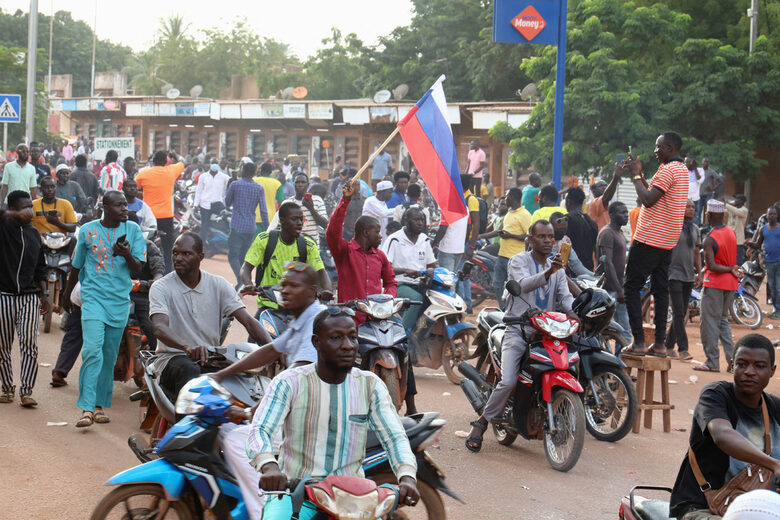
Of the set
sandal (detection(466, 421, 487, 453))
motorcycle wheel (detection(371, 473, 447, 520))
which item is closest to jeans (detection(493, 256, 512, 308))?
sandal (detection(466, 421, 487, 453))

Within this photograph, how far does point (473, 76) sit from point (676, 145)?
29.9 meters

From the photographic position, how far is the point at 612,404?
7.87 m

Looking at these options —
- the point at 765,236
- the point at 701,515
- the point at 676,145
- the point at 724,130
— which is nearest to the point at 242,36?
the point at 724,130

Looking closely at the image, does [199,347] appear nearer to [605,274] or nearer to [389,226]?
[605,274]

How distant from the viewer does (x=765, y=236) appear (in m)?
16.1

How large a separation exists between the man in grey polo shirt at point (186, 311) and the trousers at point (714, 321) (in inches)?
275

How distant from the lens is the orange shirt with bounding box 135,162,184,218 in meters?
14.2

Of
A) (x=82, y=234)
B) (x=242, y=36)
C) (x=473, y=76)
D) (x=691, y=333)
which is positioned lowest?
(x=691, y=333)

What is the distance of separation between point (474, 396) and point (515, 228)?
222 inches

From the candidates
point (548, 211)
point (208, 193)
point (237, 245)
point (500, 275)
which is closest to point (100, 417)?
point (548, 211)

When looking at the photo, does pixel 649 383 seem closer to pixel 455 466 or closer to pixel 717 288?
pixel 455 466

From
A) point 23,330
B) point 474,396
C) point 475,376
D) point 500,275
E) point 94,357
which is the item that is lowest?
point 474,396

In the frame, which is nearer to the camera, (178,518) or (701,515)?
(701,515)

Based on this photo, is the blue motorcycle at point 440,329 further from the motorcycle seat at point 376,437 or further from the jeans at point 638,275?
the motorcycle seat at point 376,437
